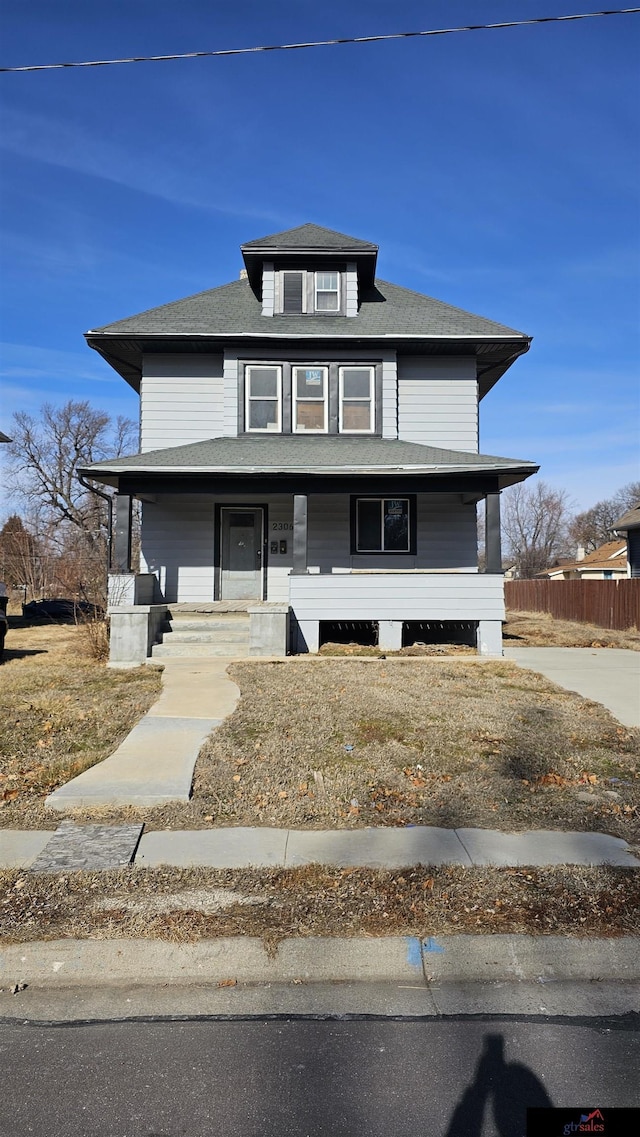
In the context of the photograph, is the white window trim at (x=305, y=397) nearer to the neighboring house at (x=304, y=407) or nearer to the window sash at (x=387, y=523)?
the neighboring house at (x=304, y=407)

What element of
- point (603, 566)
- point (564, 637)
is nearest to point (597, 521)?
point (603, 566)

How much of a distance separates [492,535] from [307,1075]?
12.5 m

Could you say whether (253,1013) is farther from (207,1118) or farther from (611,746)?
(611,746)

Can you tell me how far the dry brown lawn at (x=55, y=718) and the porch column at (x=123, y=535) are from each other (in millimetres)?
1542

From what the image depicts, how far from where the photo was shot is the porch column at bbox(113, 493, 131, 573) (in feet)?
45.5

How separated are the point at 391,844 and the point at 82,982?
6.53 ft

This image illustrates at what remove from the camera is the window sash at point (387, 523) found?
53.3 ft

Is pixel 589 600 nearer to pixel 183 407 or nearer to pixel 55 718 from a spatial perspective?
pixel 183 407

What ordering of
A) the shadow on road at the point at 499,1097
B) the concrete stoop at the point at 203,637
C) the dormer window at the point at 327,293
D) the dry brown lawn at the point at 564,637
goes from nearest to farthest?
the shadow on road at the point at 499,1097 < the concrete stoop at the point at 203,637 < the dormer window at the point at 327,293 < the dry brown lawn at the point at 564,637

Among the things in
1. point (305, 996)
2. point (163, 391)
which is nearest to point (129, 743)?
point (305, 996)

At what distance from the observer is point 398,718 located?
7.71m

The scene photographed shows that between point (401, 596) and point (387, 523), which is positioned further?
point (387, 523)

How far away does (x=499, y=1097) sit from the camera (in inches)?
96.8

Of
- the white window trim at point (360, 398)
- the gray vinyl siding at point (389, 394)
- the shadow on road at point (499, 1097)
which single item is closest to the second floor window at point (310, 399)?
the white window trim at point (360, 398)
